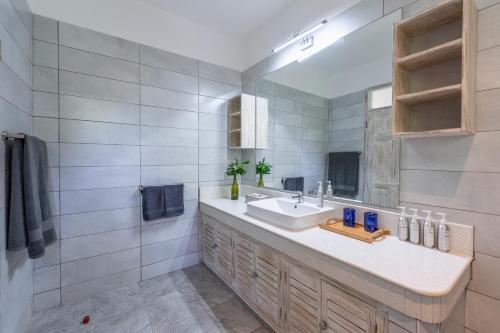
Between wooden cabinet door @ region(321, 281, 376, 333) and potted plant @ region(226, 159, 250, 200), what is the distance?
1.55 meters

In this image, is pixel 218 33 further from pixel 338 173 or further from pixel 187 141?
pixel 338 173

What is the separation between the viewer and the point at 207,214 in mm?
2424

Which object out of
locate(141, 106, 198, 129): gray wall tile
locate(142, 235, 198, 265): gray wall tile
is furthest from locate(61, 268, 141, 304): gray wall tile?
locate(141, 106, 198, 129): gray wall tile

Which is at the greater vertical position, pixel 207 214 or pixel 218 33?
pixel 218 33

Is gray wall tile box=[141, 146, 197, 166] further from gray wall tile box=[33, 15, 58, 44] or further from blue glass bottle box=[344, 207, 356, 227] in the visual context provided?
blue glass bottle box=[344, 207, 356, 227]

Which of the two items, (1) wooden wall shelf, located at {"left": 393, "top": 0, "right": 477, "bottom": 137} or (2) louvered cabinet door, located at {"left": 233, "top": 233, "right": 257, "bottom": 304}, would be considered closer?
(1) wooden wall shelf, located at {"left": 393, "top": 0, "right": 477, "bottom": 137}

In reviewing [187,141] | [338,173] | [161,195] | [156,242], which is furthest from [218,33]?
[156,242]

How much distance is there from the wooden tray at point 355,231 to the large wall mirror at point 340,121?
0.63 feet

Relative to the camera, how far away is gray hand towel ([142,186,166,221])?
219 centimetres

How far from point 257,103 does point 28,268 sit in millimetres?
2502

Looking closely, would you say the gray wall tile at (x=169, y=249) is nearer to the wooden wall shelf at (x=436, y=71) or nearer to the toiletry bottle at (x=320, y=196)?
the toiletry bottle at (x=320, y=196)

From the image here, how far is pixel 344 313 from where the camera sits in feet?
3.68

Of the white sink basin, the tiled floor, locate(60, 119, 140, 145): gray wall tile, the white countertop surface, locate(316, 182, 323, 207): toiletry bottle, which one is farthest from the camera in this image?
locate(60, 119, 140, 145): gray wall tile

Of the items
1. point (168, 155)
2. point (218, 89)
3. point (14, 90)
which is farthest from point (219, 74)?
point (14, 90)
